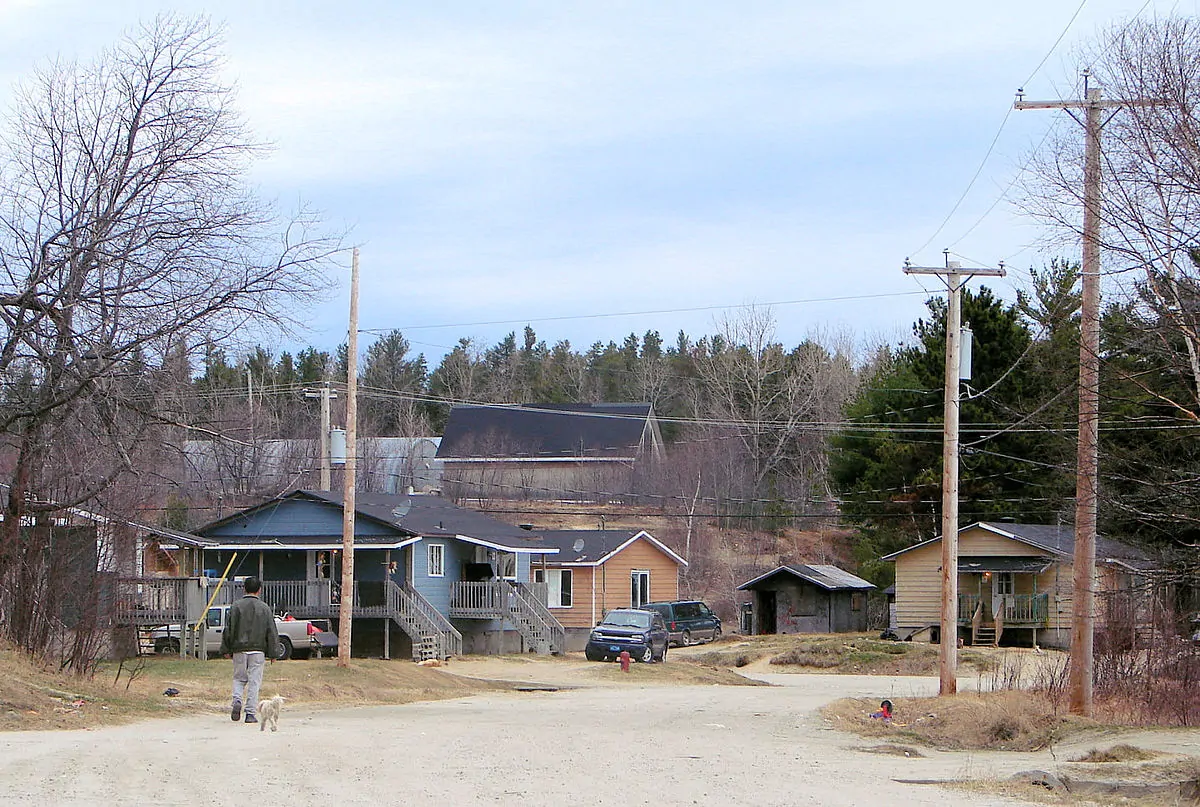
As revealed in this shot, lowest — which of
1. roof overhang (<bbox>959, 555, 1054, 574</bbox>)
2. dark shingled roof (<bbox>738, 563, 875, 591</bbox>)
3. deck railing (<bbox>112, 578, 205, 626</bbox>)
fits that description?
dark shingled roof (<bbox>738, 563, 875, 591</bbox>)

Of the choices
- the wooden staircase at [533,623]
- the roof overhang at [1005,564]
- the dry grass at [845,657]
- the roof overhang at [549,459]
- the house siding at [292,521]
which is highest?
the roof overhang at [549,459]

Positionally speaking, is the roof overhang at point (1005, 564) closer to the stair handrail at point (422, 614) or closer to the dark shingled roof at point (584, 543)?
the dark shingled roof at point (584, 543)

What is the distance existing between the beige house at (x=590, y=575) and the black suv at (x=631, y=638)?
10.0 metres

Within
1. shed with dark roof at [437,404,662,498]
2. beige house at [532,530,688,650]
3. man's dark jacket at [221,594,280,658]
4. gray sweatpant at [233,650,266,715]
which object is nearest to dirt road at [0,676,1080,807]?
gray sweatpant at [233,650,266,715]

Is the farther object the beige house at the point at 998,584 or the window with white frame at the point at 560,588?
the window with white frame at the point at 560,588

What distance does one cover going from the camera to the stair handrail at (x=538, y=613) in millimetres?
45406

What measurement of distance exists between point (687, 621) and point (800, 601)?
22.2 ft

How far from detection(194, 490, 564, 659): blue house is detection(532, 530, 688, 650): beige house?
5.48 m

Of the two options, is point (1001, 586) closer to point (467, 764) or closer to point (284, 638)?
point (284, 638)

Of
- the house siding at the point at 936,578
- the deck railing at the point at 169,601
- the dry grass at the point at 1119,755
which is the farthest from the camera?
the house siding at the point at 936,578

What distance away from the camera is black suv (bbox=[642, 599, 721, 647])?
5194cm

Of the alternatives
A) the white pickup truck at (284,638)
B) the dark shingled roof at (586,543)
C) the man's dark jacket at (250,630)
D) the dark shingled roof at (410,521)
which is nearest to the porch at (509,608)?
the dark shingled roof at (410,521)

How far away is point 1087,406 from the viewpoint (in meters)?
18.6

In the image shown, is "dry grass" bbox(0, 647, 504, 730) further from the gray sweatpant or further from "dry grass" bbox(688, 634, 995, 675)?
"dry grass" bbox(688, 634, 995, 675)
